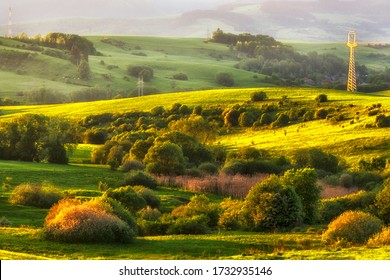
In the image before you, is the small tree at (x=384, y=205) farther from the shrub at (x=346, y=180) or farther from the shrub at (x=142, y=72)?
the shrub at (x=142, y=72)

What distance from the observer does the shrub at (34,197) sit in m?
55.5

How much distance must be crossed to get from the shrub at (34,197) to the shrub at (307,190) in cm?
1747

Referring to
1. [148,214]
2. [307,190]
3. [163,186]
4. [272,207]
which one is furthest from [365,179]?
[148,214]

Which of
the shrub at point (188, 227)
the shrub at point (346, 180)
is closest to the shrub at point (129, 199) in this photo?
the shrub at point (188, 227)

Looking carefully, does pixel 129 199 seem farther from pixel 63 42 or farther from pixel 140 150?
pixel 63 42

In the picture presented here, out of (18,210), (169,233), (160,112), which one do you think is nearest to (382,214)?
(169,233)

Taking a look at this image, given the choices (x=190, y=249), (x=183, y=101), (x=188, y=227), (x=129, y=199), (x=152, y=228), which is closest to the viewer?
(x=190, y=249)

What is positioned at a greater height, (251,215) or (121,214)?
(121,214)

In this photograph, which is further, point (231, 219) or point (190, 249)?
point (231, 219)

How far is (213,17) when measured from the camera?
108500mm

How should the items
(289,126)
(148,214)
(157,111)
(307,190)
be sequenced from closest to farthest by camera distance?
(148,214)
(307,190)
(289,126)
(157,111)

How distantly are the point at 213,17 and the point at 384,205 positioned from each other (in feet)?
201
